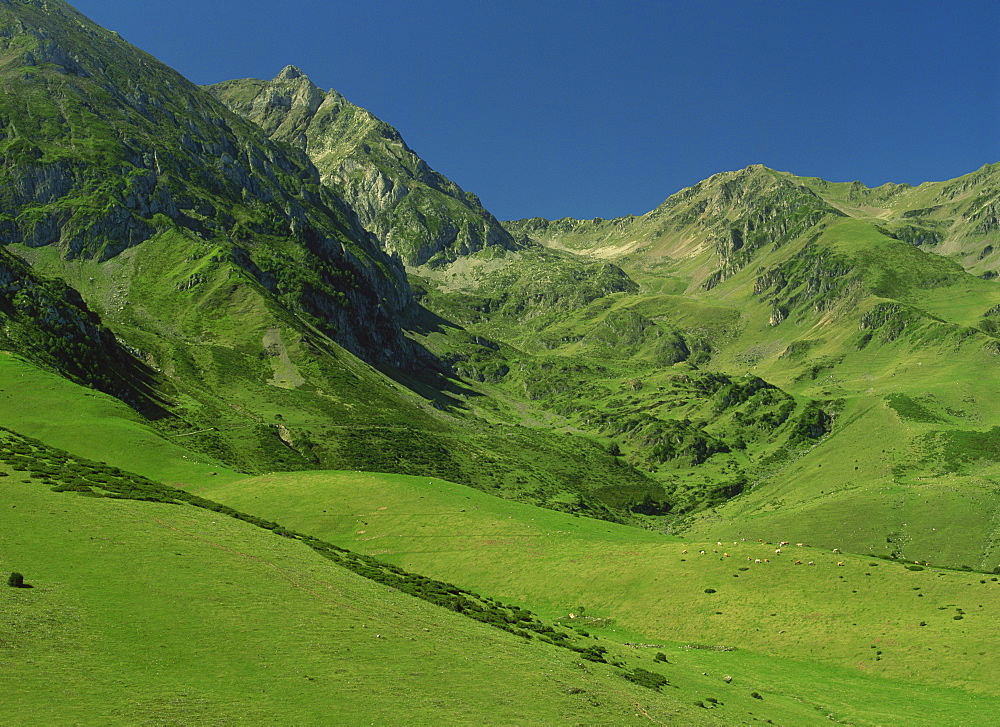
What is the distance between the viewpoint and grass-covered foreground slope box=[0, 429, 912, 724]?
77.3 feet

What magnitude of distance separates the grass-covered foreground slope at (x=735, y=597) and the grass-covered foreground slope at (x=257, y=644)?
2.40 m

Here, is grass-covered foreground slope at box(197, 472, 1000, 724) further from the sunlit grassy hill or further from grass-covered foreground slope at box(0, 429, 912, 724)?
the sunlit grassy hill

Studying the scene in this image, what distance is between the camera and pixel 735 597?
198ft

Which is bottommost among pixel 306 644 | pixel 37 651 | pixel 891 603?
pixel 37 651

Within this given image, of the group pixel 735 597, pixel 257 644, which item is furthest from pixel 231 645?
pixel 735 597

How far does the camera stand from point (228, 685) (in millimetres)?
24641

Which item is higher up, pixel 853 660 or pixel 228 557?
pixel 853 660

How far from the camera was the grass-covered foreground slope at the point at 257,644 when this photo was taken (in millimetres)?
23547

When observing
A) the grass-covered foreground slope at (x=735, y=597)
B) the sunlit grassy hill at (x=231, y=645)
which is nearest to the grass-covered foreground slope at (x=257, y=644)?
the sunlit grassy hill at (x=231, y=645)

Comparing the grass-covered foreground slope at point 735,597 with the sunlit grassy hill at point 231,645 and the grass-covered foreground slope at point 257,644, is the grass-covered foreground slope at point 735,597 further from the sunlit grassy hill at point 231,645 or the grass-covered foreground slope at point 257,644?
the sunlit grassy hill at point 231,645

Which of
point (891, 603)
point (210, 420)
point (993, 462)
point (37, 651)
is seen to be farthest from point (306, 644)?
point (993, 462)

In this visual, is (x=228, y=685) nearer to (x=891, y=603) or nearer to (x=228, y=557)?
(x=228, y=557)

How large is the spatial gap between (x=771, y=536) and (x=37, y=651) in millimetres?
170965

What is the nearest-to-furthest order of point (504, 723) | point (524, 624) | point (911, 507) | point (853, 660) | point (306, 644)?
point (504, 723) < point (306, 644) < point (524, 624) < point (853, 660) < point (911, 507)
